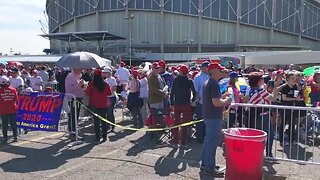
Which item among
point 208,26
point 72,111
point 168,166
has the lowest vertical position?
point 168,166

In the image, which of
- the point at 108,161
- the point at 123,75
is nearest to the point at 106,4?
the point at 123,75

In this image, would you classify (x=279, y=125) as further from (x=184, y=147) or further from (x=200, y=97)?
(x=184, y=147)

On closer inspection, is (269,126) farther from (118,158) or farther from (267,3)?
(267,3)

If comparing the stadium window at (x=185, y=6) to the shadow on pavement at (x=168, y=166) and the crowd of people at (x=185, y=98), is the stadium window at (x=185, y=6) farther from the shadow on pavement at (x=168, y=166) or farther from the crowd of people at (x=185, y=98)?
the shadow on pavement at (x=168, y=166)

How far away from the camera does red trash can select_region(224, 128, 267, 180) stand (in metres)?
6.04

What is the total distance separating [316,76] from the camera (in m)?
10.8

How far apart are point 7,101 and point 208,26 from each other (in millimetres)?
61228

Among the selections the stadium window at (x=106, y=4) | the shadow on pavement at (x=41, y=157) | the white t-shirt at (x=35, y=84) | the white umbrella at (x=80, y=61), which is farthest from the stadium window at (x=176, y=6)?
the shadow on pavement at (x=41, y=157)

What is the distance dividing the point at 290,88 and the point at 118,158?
14.3ft

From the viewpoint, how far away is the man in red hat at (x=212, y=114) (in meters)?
6.66

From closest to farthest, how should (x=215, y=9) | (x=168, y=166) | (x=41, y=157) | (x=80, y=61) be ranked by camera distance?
A: (x=168, y=166), (x=41, y=157), (x=80, y=61), (x=215, y=9)

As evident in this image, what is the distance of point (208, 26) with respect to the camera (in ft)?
224

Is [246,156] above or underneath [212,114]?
underneath

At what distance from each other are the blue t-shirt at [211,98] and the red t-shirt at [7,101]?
510 cm
